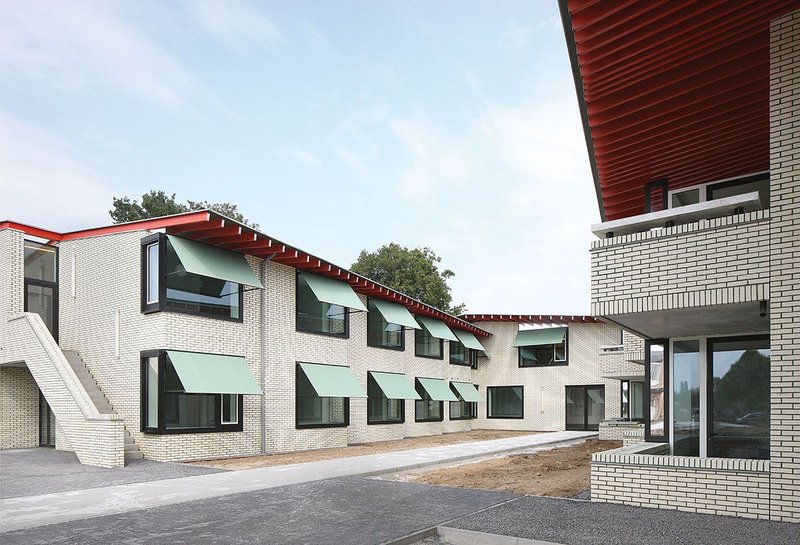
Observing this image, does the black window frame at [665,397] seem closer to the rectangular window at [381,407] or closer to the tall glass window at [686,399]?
the tall glass window at [686,399]

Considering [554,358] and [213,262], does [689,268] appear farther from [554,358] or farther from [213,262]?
[554,358]

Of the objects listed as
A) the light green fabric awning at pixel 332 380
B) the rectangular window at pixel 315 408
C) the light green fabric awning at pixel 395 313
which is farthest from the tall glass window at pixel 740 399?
the light green fabric awning at pixel 395 313

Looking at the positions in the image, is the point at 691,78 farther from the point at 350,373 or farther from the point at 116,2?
the point at 116,2

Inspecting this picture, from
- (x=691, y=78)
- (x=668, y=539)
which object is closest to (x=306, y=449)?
(x=668, y=539)

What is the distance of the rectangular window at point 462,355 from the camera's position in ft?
109

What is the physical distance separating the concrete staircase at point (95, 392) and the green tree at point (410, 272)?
3156cm

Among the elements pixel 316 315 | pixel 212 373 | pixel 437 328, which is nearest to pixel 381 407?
pixel 437 328

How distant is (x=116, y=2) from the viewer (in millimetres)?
20125

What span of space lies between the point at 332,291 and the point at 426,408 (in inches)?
414

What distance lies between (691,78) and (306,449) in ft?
51.8

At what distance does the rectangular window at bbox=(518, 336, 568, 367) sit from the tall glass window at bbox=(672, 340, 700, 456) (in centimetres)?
2187

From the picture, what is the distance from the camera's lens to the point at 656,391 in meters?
12.8

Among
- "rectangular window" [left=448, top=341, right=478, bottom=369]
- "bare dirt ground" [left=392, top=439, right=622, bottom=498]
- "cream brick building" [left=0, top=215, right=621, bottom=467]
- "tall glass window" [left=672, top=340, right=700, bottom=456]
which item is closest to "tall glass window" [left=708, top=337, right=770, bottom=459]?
"tall glass window" [left=672, top=340, right=700, bottom=456]

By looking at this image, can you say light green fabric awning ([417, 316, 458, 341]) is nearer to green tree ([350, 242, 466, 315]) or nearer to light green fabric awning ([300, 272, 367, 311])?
light green fabric awning ([300, 272, 367, 311])
